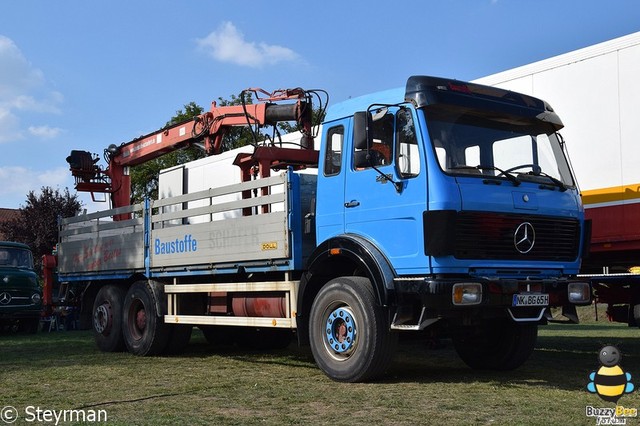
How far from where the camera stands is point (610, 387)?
6438 mm

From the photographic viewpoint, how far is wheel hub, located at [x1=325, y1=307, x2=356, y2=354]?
7.79 meters

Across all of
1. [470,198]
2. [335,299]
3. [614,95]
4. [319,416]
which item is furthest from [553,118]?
[319,416]

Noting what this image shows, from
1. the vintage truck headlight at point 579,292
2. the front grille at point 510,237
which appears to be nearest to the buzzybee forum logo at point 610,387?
the vintage truck headlight at point 579,292

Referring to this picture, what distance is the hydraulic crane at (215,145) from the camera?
10.5m

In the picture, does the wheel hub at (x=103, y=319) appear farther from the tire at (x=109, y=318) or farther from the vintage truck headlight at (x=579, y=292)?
the vintage truck headlight at (x=579, y=292)

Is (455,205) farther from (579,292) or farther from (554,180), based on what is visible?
(579,292)

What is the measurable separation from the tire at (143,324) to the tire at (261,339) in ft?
4.62

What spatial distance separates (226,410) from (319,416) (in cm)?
86

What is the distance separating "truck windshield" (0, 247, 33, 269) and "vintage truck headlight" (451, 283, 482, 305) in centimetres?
1472

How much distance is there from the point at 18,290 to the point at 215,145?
310 inches

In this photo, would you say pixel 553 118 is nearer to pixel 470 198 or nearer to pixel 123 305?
pixel 470 198

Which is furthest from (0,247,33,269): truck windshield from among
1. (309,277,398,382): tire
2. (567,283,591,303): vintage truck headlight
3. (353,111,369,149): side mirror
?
(567,283,591,303): vintage truck headlight

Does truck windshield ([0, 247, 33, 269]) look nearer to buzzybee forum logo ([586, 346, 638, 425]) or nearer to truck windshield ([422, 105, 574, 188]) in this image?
truck windshield ([422, 105, 574, 188])

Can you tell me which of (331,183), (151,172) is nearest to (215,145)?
(331,183)
